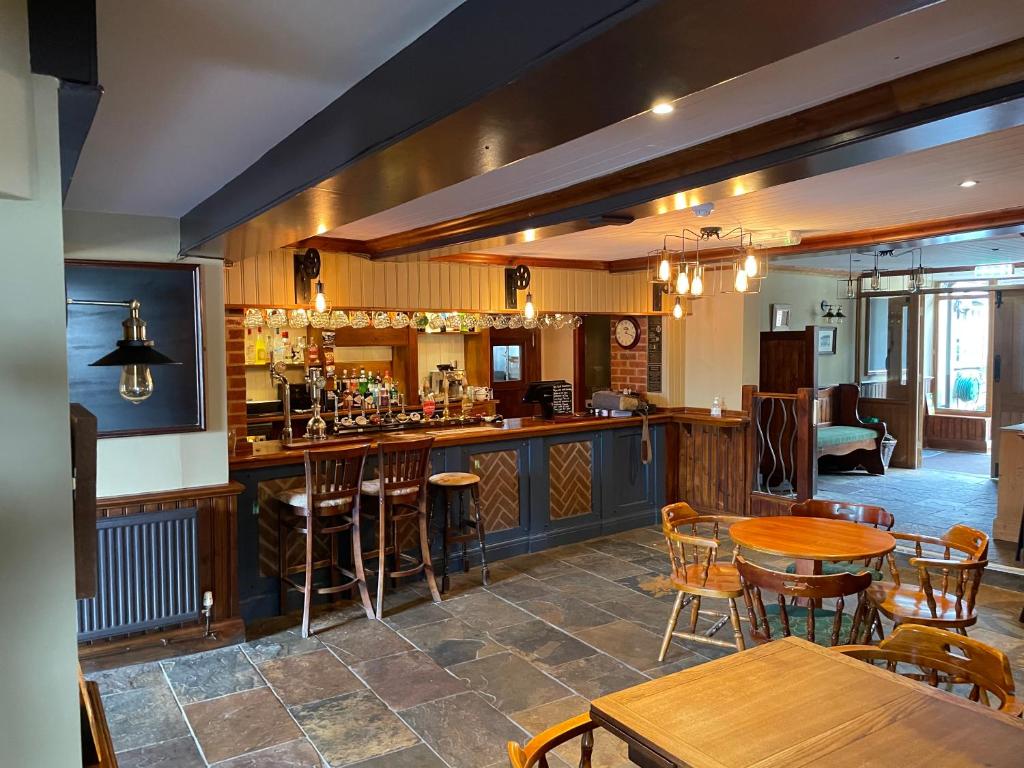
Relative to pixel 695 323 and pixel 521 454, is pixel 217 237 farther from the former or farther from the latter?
pixel 695 323

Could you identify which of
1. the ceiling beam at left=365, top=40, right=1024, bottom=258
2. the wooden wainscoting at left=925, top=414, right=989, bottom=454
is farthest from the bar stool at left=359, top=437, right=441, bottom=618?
the wooden wainscoting at left=925, top=414, right=989, bottom=454

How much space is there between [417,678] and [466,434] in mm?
2150

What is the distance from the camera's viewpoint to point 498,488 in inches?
229

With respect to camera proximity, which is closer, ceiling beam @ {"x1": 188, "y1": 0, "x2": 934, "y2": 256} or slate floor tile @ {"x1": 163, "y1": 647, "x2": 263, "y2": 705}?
ceiling beam @ {"x1": 188, "y1": 0, "x2": 934, "y2": 256}

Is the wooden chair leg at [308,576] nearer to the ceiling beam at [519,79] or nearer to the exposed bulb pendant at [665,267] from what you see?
the ceiling beam at [519,79]

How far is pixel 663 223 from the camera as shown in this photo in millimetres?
4809

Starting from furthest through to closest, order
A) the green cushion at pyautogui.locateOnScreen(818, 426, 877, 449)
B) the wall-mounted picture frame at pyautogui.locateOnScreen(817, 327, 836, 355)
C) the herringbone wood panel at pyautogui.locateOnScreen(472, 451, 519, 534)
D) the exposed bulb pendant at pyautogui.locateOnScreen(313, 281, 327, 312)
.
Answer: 1. the wall-mounted picture frame at pyautogui.locateOnScreen(817, 327, 836, 355)
2. the green cushion at pyautogui.locateOnScreen(818, 426, 877, 449)
3. the herringbone wood panel at pyautogui.locateOnScreen(472, 451, 519, 534)
4. the exposed bulb pendant at pyautogui.locateOnScreen(313, 281, 327, 312)

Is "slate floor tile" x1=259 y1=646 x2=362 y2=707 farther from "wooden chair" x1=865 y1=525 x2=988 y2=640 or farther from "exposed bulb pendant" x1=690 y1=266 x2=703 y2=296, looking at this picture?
"exposed bulb pendant" x1=690 y1=266 x2=703 y2=296

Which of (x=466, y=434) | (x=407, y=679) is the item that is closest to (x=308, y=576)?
(x=407, y=679)

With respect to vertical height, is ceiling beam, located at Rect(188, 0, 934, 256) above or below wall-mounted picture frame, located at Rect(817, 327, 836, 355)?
above

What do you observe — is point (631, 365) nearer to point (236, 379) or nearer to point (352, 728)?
point (236, 379)

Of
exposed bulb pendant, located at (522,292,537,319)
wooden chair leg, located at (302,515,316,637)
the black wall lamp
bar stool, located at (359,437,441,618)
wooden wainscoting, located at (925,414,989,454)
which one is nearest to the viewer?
the black wall lamp

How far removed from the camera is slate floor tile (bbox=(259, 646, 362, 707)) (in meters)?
3.63

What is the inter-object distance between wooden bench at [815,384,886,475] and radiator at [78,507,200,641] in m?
7.25
